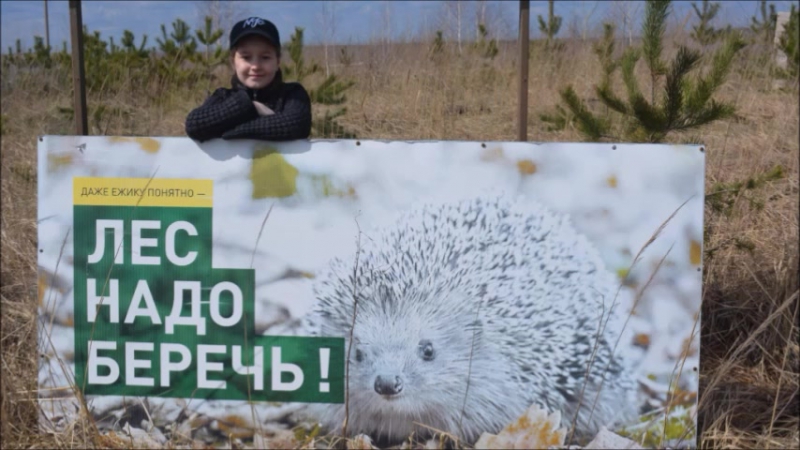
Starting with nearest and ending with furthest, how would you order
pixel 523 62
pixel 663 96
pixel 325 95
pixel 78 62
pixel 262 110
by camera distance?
pixel 262 110 → pixel 523 62 → pixel 78 62 → pixel 663 96 → pixel 325 95

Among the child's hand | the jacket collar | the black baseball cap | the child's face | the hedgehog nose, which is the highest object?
the black baseball cap

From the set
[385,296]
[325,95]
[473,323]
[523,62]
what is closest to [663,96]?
[523,62]

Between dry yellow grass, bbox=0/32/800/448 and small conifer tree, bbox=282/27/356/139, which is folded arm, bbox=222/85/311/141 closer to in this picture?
dry yellow grass, bbox=0/32/800/448

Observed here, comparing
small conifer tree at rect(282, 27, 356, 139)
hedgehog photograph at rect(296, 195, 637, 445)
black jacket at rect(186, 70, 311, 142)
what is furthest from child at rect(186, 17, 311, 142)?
small conifer tree at rect(282, 27, 356, 139)

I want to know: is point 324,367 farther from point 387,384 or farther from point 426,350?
point 426,350

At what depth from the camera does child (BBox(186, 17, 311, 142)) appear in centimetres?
269

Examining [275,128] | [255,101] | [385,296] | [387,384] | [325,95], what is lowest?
[387,384]

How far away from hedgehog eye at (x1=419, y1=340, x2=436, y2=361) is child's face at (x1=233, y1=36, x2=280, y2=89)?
46.3 inches

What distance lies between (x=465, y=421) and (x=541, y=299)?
1.58ft

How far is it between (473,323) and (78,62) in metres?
1.95

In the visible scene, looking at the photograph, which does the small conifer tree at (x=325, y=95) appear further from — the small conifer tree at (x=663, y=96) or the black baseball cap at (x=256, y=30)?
the black baseball cap at (x=256, y=30)

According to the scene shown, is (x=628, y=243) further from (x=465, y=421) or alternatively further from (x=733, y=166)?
(x=733, y=166)

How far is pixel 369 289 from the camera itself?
2.70 m

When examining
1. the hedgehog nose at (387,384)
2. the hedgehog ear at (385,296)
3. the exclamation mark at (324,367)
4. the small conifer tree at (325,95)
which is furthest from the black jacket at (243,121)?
the small conifer tree at (325,95)
